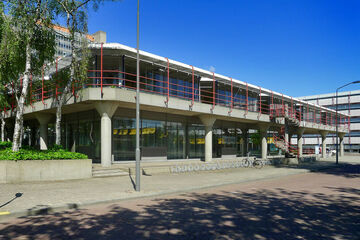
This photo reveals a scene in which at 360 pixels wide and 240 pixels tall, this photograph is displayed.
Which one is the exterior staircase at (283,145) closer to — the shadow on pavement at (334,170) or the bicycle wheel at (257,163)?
the shadow on pavement at (334,170)

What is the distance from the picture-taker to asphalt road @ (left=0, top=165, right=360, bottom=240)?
20.1ft

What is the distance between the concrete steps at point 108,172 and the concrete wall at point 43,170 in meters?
0.61

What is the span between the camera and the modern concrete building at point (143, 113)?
58.9 feet

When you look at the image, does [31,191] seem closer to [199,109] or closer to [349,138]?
[199,109]

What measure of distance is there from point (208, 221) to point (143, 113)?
16726 mm

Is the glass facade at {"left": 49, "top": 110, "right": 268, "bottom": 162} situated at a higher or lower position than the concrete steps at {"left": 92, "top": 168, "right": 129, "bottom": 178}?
higher

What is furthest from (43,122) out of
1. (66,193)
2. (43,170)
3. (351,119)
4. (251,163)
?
(351,119)

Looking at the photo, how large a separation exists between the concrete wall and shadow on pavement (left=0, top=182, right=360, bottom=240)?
21.2ft

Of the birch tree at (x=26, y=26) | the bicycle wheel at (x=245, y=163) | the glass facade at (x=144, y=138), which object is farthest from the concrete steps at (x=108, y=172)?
the bicycle wheel at (x=245, y=163)

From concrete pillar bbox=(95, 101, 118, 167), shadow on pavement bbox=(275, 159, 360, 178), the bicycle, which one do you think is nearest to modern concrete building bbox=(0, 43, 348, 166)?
concrete pillar bbox=(95, 101, 118, 167)

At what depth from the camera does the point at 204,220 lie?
7.28 m

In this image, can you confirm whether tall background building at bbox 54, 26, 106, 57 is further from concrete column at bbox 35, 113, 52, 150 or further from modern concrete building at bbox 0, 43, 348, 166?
concrete column at bbox 35, 113, 52, 150

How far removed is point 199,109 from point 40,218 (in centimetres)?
1675

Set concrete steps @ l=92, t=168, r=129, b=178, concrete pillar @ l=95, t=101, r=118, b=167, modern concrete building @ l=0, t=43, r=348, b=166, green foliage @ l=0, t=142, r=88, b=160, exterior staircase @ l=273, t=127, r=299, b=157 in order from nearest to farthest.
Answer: green foliage @ l=0, t=142, r=88, b=160
concrete steps @ l=92, t=168, r=129, b=178
concrete pillar @ l=95, t=101, r=118, b=167
modern concrete building @ l=0, t=43, r=348, b=166
exterior staircase @ l=273, t=127, r=299, b=157
